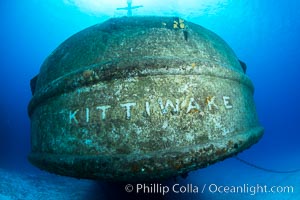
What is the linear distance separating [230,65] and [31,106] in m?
2.06

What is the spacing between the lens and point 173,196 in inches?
161

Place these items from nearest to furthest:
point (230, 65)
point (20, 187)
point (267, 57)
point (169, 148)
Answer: point (169, 148)
point (230, 65)
point (20, 187)
point (267, 57)

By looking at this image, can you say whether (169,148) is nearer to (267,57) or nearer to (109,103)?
(109,103)

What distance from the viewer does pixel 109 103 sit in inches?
71.8

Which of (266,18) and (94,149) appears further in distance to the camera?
(266,18)

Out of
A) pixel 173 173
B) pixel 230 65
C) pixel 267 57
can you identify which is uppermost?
pixel 267 57

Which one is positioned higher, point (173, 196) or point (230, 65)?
point (230, 65)

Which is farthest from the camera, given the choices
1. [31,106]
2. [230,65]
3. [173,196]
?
[173,196]

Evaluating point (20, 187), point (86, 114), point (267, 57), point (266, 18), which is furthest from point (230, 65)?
point (267, 57)

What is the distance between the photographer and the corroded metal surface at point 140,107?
1.74m

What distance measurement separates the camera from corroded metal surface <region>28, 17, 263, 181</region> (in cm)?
174

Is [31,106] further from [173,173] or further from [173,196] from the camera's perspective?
[173,196]

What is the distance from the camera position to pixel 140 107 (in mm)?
1783

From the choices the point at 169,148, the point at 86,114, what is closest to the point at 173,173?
the point at 169,148
